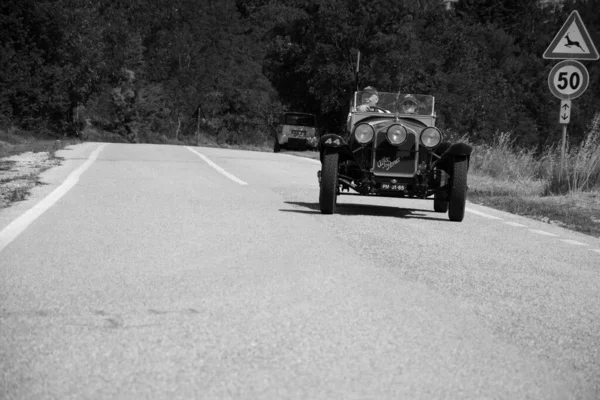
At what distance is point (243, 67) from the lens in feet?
245

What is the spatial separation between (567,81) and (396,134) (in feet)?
15.9

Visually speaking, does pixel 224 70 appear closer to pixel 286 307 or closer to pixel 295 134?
pixel 295 134

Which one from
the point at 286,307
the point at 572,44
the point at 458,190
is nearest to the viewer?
the point at 286,307

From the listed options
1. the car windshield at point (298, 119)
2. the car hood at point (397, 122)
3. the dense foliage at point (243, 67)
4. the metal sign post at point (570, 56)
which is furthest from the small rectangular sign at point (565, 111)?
the car windshield at point (298, 119)

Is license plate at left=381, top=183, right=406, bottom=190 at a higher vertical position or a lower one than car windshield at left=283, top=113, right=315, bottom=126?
higher

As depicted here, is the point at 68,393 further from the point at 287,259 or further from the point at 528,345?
the point at 287,259

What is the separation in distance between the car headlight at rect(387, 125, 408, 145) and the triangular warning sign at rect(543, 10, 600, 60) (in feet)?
13.8

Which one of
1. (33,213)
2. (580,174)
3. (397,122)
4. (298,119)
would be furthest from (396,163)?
A: (298,119)

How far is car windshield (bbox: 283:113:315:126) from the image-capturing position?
45.8 metres

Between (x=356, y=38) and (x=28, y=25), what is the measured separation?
16367 mm

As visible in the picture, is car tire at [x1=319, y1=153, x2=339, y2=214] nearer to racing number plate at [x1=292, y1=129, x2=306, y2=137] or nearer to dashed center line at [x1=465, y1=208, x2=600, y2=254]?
dashed center line at [x1=465, y1=208, x2=600, y2=254]

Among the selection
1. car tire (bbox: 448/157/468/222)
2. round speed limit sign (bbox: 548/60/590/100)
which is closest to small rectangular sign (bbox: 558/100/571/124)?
round speed limit sign (bbox: 548/60/590/100)

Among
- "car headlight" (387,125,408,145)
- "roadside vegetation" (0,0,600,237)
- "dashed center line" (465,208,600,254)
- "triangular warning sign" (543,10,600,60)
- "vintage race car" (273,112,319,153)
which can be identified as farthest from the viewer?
"roadside vegetation" (0,0,600,237)

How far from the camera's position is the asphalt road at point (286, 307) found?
14.3 feet
